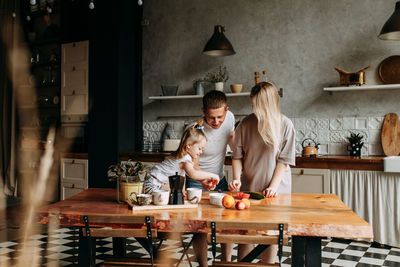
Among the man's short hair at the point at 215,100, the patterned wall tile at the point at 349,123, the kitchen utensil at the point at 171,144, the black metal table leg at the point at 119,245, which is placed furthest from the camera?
the kitchen utensil at the point at 171,144

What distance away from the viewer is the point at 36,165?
6441mm

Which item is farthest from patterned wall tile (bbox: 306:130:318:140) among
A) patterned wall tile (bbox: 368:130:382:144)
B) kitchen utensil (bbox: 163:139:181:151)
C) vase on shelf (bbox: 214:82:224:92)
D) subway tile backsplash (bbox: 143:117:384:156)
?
kitchen utensil (bbox: 163:139:181:151)

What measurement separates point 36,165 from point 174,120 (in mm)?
2343

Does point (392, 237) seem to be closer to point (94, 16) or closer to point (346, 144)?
point (346, 144)

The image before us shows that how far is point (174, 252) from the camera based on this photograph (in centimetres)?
389

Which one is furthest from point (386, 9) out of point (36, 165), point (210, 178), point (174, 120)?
point (36, 165)

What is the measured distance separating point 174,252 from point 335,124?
2.50 m

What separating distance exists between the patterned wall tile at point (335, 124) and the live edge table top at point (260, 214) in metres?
2.57

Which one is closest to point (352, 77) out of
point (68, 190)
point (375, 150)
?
point (375, 150)

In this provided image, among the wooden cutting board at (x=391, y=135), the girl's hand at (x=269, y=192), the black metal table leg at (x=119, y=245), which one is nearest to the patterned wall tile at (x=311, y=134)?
the wooden cutting board at (x=391, y=135)

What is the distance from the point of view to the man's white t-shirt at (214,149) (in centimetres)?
309

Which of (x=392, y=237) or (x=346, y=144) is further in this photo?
(x=346, y=144)

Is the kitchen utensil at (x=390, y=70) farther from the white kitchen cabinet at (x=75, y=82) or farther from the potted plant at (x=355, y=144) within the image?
the white kitchen cabinet at (x=75, y=82)

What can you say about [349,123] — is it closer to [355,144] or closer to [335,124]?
[335,124]
